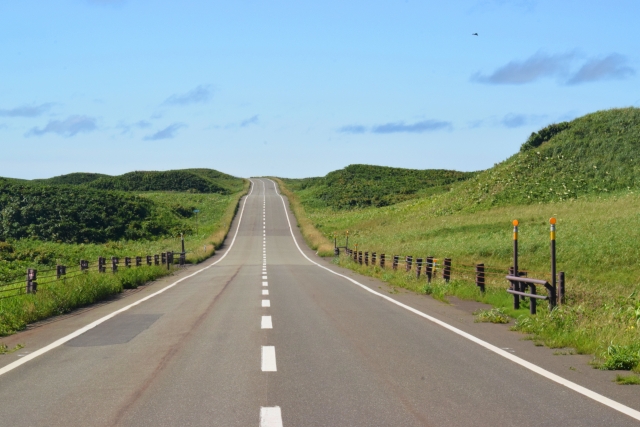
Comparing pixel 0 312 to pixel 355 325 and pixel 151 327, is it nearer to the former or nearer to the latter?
pixel 151 327

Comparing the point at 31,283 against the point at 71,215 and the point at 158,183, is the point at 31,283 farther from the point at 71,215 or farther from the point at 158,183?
the point at 158,183

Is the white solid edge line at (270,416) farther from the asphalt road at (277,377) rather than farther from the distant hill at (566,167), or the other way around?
the distant hill at (566,167)

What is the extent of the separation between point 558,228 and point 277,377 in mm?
42952

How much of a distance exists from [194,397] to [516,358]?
4.64m

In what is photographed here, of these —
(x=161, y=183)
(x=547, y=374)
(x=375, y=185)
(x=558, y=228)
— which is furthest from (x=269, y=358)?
(x=161, y=183)

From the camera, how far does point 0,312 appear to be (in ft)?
45.6

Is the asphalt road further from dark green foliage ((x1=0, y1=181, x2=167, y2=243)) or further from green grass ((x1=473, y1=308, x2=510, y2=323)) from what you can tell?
dark green foliage ((x1=0, y1=181, x2=167, y2=243))

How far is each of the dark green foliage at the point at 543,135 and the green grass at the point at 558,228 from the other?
26cm

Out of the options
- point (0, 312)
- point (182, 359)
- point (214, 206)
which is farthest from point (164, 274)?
point (214, 206)

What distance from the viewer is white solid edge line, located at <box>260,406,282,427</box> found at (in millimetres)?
6289

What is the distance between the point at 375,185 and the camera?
149m

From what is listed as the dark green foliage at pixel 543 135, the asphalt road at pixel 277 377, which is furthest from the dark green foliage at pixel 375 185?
the asphalt road at pixel 277 377

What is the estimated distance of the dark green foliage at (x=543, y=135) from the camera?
96.2 metres

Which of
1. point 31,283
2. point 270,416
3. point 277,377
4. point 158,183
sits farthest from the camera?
point 158,183
